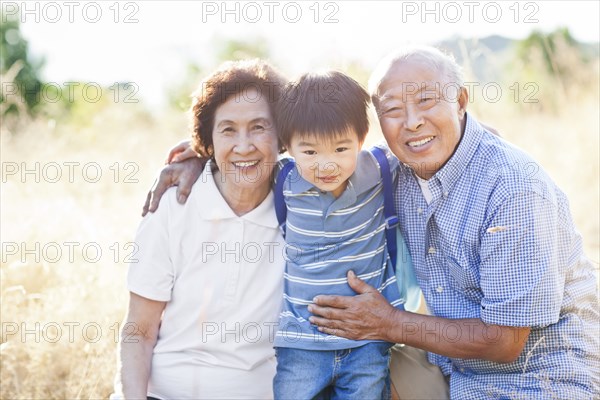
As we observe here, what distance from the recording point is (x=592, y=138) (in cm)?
630

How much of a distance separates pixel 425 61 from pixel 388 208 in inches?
24.2

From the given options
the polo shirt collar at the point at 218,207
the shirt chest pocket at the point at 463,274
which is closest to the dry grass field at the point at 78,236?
the polo shirt collar at the point at 218,207

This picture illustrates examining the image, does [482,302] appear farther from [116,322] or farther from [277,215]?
[116,322]

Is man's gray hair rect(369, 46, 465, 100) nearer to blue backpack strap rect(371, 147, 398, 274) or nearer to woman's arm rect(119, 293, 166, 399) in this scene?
blue backpack strap rect(371, 147, 398, 274)

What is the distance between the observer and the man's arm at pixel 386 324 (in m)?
2.55

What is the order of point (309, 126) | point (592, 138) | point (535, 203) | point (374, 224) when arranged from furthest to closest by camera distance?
point (592, 138) < point (374, 224) < point (309, 126) < point (535, 203)

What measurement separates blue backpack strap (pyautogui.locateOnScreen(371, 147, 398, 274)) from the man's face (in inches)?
5.9

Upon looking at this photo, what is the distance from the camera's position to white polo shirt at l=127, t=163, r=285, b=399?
2.74 m

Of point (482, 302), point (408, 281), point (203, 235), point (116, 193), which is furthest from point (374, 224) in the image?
point (116, 193)

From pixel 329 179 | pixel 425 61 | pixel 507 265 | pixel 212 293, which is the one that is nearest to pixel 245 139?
pixel 329 179

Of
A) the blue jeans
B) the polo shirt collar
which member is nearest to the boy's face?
the polo shirt collar

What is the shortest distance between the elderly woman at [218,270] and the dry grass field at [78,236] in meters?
0.68

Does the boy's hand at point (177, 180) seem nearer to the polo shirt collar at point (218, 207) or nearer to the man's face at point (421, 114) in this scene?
the polo shirt collar at point (218, 207)

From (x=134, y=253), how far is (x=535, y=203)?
158cm
